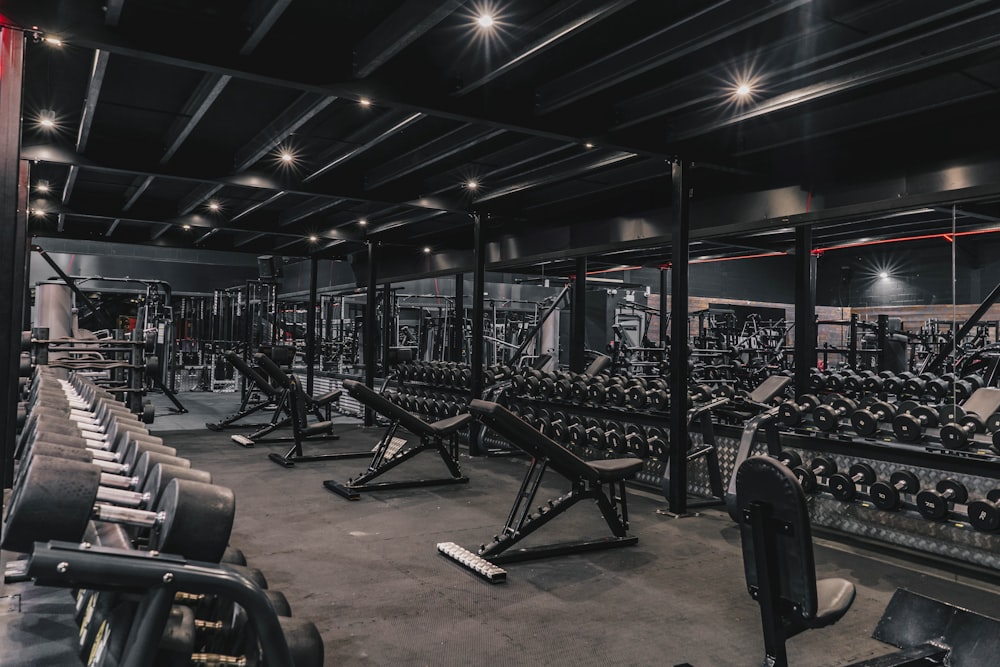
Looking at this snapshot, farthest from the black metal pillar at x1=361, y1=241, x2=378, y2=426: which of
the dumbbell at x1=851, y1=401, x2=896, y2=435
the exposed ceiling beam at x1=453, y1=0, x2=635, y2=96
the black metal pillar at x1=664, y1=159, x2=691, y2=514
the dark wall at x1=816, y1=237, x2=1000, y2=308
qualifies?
the dark wall at x1=816, y1=237, x2=1000, y2=308

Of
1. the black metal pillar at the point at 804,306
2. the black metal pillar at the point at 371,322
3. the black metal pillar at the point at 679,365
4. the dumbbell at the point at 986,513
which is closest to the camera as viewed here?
the dumbbell at the point at 986,513

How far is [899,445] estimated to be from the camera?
3.66 m

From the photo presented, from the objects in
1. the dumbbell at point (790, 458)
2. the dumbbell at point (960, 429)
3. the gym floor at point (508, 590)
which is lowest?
the gym floor at point (508, 590)

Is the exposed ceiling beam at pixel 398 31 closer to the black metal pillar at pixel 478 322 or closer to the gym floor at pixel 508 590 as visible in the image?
the gym floor at pixel 508 590

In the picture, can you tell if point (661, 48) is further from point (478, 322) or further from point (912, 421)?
point (478, 322)

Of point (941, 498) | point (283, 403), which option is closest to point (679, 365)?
point (941, 498)

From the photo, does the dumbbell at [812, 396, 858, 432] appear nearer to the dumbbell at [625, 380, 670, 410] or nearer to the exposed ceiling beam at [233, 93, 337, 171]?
the dumbbell at [625, 380, 670, 410]

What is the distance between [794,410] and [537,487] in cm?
183

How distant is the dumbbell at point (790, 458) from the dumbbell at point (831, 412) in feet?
0.73

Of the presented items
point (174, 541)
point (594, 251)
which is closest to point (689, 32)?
point (174, 541)

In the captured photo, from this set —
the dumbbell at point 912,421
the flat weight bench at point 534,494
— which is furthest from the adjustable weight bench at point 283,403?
the dumbbell at point 912,421

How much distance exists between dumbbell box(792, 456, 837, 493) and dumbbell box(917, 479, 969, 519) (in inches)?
19.7

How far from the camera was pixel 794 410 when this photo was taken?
165 inches

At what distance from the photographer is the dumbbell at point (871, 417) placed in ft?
12.5
